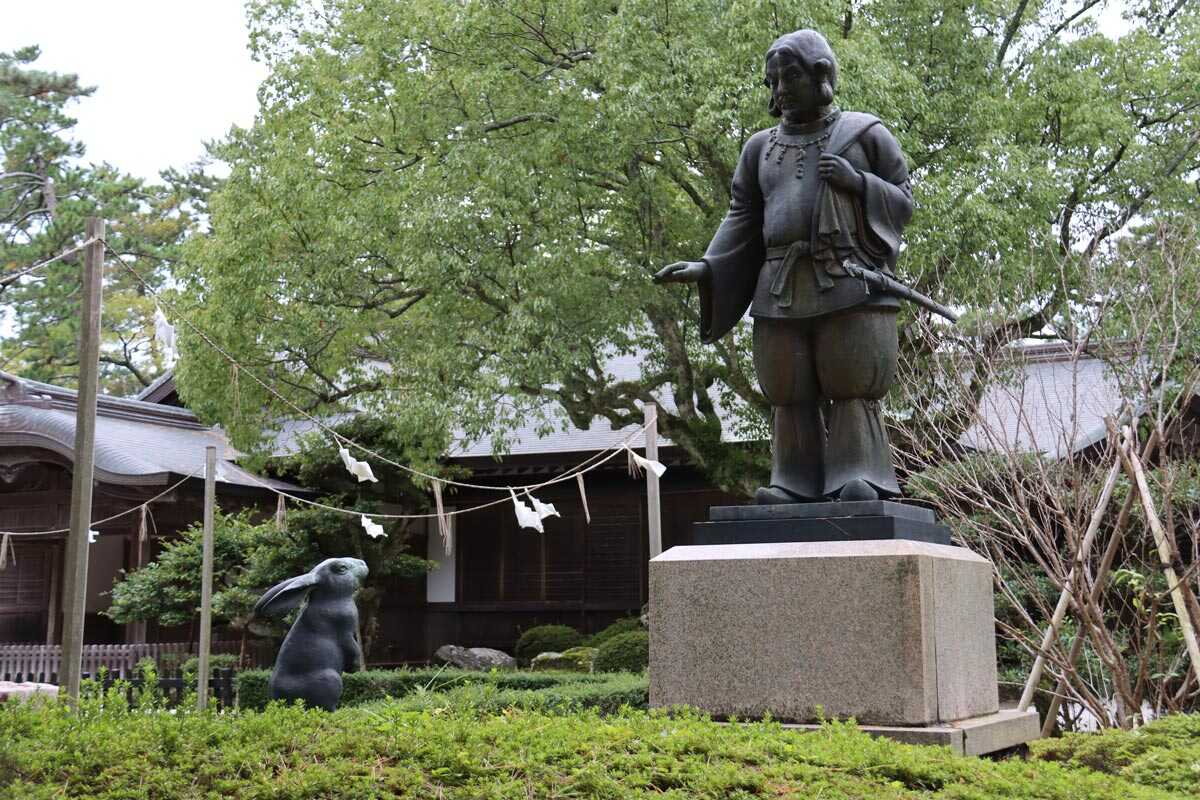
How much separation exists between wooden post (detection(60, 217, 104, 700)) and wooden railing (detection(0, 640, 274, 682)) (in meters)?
8.33

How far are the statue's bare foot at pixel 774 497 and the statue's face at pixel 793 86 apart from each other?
195cm

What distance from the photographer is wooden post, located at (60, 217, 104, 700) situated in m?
9.26

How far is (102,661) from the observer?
1756 centimetres

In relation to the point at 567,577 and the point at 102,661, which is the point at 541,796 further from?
the point at 567,577

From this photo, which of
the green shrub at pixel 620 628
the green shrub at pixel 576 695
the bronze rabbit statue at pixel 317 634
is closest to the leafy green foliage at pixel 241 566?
the green shrub at pixel 620 628

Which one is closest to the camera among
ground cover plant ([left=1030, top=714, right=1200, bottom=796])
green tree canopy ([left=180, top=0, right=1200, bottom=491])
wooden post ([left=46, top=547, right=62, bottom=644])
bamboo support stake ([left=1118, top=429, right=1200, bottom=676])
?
ground cover plant ([left=1030, top=714, right=1200, bottom=796])

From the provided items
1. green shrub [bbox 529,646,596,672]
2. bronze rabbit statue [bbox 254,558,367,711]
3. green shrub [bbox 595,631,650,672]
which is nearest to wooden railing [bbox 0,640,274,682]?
green shrub [bbox 529,646,596,672]

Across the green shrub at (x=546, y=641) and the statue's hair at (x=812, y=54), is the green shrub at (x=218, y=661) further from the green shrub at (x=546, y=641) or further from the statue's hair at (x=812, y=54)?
the statue's hair at (x=812, y=54)

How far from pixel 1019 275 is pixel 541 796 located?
1058cm

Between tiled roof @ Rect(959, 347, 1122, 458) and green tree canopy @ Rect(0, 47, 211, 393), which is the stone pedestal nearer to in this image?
tiled roof @ Rect(959, 347, 1122, 458)

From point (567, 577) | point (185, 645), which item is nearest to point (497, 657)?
point (567, 577)

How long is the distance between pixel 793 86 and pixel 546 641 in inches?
565

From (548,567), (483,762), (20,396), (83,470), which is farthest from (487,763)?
(20,396)

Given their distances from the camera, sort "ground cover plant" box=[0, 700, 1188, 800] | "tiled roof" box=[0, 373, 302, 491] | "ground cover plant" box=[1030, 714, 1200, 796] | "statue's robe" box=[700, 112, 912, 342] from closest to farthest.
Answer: "ground cover plant" box=[0, 700, 1188, 800] < "ground cover plant" box=[1030, 714, 1200, 796] < "statue's robe" box=[700, 112, 912, 342] < "tiled roof" box=[0, 373, 302, 491]
